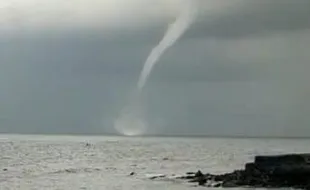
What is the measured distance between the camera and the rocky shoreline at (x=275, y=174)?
65062 millimetres

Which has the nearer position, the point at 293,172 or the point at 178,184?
Result: the point at 293,172

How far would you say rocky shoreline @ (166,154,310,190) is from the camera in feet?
213

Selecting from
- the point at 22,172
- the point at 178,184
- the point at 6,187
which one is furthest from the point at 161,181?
the point at 22,172

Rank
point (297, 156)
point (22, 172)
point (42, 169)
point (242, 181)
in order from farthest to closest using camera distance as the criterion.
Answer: point (42, 169) < point (22, 172) < point (242, 181) < point (297, 156)

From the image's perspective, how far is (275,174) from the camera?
67875 mm

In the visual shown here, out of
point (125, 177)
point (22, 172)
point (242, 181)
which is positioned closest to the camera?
point (242, 181)

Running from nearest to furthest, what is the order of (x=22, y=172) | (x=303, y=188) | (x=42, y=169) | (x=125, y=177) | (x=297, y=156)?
(x=303, y=188) < (x=297, y=156) < (x=125, y=177) < (x=22, y=172) < (x=42, y=169)

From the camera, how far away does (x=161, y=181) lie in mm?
79312

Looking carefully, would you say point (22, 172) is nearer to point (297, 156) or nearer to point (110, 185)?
point (110, 185)

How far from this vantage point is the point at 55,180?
270 feet

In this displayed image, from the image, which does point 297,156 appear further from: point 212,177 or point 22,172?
point 22,172

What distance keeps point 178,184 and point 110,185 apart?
753 cm

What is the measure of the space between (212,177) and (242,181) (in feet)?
25.2

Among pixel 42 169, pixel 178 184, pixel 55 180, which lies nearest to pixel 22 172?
pixel 42 169
